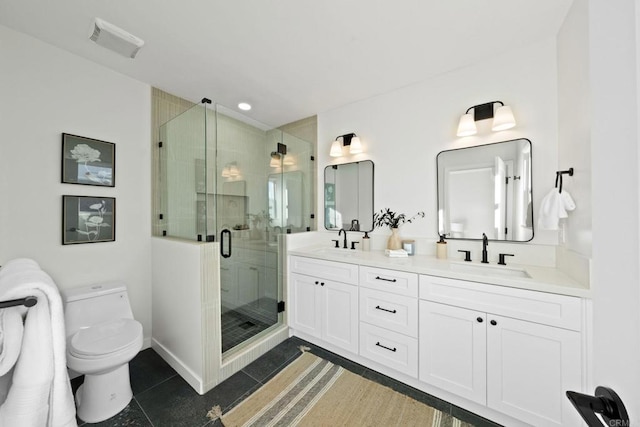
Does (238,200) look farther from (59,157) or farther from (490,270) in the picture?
(490,270)

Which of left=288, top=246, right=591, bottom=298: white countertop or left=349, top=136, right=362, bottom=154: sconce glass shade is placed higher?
left=349, top=136, right=362, bottom=154: sconce glass shade

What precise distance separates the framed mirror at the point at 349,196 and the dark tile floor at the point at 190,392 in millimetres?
1319

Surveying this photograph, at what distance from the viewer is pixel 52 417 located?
3.35 ft

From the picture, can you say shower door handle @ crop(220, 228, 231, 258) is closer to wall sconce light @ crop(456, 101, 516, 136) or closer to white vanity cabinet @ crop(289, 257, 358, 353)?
white vanity cabinet @ crop(289, 257, 358, 353)

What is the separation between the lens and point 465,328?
1.51 meters

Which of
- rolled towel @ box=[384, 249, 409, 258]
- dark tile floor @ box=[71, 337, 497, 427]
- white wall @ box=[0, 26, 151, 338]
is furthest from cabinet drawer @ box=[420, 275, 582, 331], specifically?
white wall @ box=[0, 26, 151, 338]

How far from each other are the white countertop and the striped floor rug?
880mm

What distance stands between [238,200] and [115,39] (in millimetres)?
1421

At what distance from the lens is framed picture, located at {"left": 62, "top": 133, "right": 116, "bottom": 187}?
1.83 metres

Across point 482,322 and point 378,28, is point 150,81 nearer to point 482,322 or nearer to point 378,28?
point 378,28

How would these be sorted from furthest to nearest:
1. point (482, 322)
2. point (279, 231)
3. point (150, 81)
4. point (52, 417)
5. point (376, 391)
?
point (279, 231) < point (150, 81) < point (376, 391) < point (482, 322) < point (52, 417)

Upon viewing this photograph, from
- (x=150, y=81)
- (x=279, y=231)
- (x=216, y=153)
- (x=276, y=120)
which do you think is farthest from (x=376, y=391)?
(x=150, y=81)

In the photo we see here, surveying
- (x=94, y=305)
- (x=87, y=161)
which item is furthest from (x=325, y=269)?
(x=87, y=161)

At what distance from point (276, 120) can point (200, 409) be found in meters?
2.97
